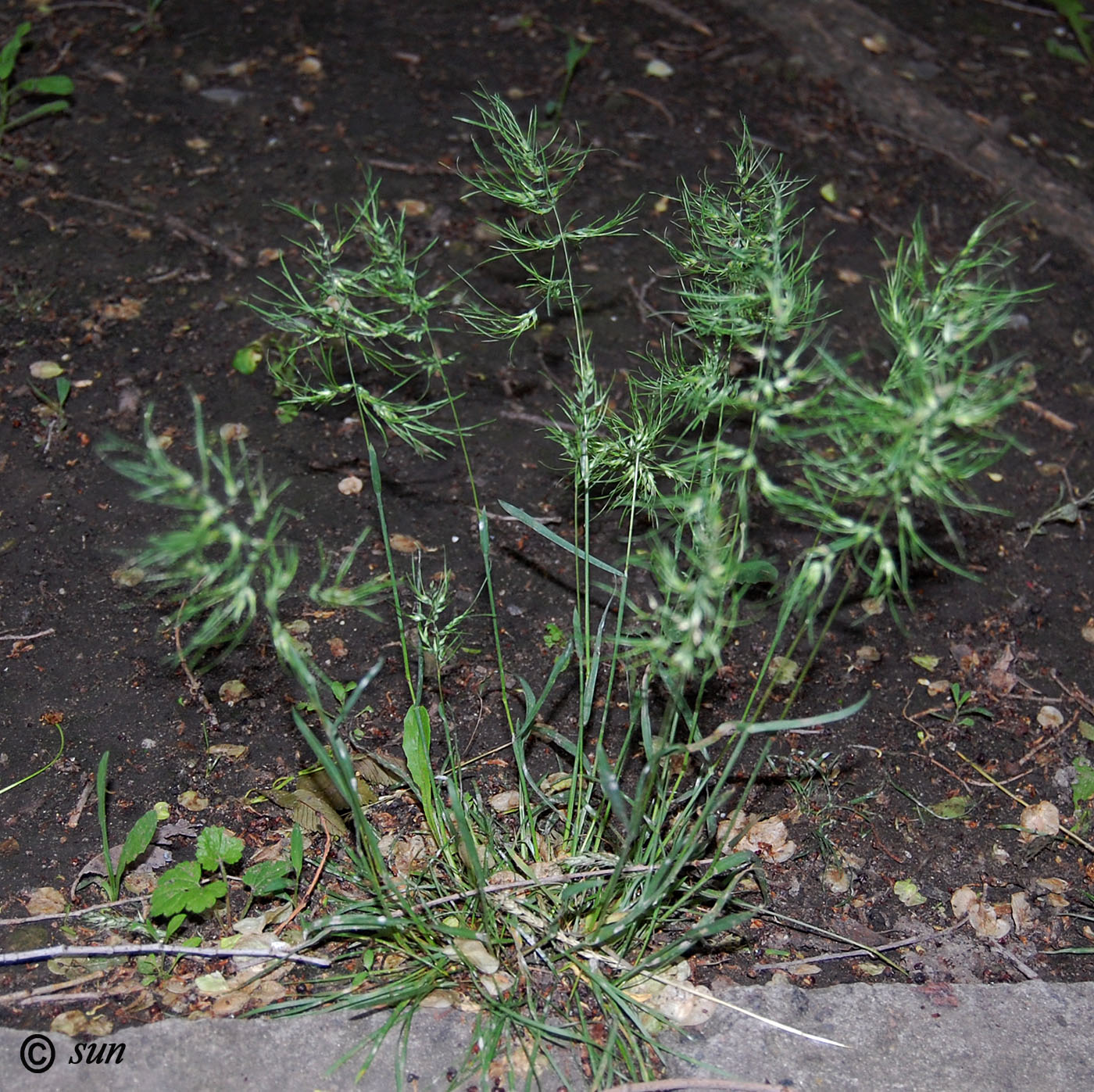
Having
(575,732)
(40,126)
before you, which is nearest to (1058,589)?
(575,732)

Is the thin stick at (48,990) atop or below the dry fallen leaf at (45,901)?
atop

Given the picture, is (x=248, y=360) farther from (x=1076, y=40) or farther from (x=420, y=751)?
(x=1076, y=40)

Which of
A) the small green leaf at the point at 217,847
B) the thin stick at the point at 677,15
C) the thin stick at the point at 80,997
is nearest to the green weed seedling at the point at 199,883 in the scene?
the small green leaf at the point at 217,847

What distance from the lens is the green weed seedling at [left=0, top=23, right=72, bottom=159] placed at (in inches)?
131

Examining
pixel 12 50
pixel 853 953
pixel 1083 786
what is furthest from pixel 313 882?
pixel 12 50

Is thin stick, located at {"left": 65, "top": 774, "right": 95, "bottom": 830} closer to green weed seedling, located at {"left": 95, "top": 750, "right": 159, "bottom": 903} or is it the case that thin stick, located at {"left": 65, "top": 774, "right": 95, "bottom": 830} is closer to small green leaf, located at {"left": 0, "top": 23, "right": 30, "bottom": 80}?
green weed seedling, located at {"left": 95, "top": 750, "right": 159, "bottom": 903}

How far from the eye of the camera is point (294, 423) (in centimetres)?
269

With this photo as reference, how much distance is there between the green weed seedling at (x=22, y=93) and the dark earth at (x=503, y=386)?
0.04 meters

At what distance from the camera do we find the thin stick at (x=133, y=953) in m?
1.67

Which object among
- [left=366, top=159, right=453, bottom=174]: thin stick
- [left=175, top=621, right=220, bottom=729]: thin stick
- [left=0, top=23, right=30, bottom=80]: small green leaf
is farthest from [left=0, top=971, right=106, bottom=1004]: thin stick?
Answer: [left=0, top=23, right=30, bottom=80]: small green leaf

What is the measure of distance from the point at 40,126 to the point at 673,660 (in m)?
3.09

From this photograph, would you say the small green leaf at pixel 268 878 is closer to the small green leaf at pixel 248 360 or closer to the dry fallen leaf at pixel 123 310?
the small green leaf at pixel 248 360

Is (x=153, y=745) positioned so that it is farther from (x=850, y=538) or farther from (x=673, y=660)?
(x=850, y=538)

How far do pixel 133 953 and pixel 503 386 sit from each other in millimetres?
1628
